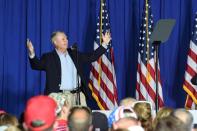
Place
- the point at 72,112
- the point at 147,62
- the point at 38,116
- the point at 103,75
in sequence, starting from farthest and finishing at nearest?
the point at 103,75 < the point at 147,62 < the point at 72,112 < the point at 38,116

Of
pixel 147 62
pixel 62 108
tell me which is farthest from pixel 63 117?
pixel 147 62

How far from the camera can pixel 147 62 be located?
31.1ft

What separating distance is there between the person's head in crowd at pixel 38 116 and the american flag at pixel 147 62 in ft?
21.1

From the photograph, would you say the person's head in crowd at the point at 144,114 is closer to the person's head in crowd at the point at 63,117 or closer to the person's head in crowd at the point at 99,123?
the person's head in crowd at the point at 99,123

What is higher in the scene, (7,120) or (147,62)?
(147,62)

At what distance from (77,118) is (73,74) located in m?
3.73

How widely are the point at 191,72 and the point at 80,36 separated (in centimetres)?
227

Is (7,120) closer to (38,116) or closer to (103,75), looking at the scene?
(38,116)

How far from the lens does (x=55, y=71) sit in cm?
770

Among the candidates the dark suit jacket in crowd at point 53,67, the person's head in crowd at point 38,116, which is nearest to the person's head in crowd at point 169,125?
the person's head in crowd at point 38,116

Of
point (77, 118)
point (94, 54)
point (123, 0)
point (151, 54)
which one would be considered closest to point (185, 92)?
point (151, 54)

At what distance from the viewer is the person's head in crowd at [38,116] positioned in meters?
3.04

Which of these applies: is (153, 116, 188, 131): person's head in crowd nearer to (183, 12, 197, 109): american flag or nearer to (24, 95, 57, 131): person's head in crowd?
(24, 95, 57, 131): person's head in crowd

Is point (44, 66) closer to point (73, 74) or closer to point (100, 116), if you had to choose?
point (73, 74)
